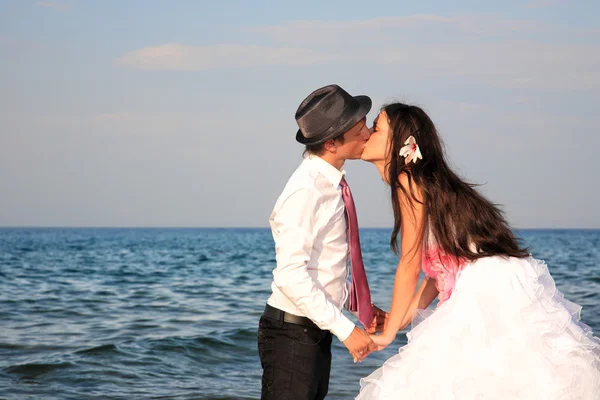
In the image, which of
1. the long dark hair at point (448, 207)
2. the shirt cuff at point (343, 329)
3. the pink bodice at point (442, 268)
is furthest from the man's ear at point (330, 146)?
the shirt cuff at point (343, 329)

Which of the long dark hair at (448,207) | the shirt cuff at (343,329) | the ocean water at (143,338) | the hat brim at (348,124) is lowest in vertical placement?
the ocean water at (143,338)

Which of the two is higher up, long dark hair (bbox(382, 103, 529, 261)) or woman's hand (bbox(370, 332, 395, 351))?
long dark hair (bbox(382, 103, 529, 261))

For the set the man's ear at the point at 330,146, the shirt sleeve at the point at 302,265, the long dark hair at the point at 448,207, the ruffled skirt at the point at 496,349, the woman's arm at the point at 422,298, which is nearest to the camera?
the ruffled skirt at the point at 496,349

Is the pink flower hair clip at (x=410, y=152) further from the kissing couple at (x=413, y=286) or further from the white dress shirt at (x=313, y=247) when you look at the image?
the white dress shirt at (x=313, y=247)

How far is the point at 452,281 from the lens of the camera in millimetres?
3572

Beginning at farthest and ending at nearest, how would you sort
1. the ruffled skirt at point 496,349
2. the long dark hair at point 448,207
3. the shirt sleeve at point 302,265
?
the long dark hair at point 448,207 → the shirt sleeve at point 302,265 → the ruffled skirt at point 496,349

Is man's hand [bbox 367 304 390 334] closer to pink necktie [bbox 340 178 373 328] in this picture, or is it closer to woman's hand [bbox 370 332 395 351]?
pink necktie [bbox 340 178 373 328]

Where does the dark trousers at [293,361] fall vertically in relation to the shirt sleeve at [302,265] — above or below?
below

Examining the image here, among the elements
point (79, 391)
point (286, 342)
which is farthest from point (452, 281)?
point (79, 391)

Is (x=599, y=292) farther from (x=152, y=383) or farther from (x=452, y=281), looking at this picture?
(x=452, y=281)

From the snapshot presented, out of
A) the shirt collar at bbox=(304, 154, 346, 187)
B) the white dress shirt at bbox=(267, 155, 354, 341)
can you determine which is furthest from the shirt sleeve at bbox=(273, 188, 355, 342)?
the shirt collar at bbox=(304, 154, 346, 187)

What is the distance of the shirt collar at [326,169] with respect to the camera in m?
3.56

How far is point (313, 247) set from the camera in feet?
11.4

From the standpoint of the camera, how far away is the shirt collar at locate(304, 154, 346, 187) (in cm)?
356
